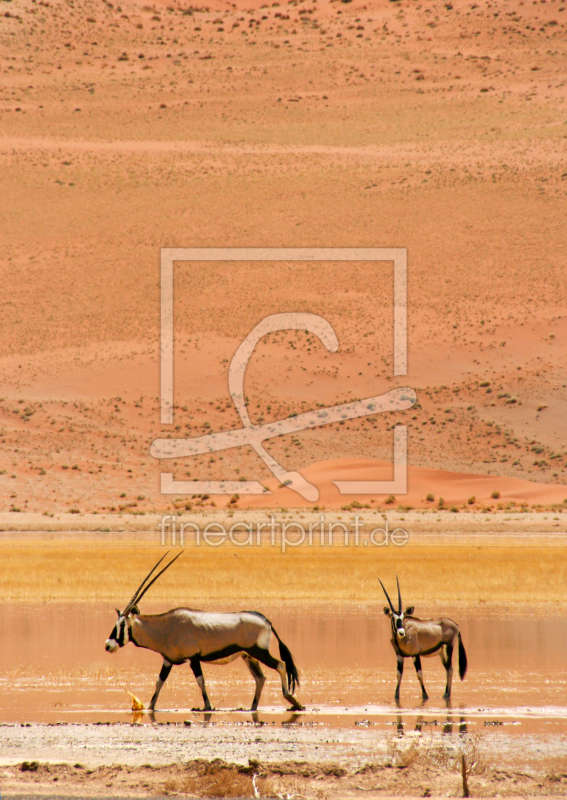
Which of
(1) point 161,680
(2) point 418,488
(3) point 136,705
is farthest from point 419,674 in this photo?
(2) point 418,488

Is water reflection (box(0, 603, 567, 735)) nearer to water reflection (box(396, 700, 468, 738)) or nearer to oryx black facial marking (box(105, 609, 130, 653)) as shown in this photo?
water reflection (box(396, 700, 468, 738))

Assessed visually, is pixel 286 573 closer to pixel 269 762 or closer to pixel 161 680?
pixel 161 680

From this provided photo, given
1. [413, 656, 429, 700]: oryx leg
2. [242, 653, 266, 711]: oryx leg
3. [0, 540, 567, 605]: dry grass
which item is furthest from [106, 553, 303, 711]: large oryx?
[0, 540, 567, 605]: dry grass

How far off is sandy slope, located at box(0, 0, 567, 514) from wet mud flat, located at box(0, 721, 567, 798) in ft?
125

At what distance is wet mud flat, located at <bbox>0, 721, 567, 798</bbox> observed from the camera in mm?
8070

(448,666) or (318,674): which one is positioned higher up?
(448,666)

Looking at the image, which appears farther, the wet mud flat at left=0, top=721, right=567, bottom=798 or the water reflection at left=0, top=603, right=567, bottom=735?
the water reflection at left=0, top=603, right=567, bottom=735

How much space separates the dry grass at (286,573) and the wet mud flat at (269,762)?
10.6 m

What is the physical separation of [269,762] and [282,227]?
68684 millimetres

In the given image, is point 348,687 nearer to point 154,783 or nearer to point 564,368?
point 154,783

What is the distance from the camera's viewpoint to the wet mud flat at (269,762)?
26.5 feet

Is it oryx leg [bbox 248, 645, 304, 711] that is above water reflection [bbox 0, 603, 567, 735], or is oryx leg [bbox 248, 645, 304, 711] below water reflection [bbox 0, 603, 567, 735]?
above

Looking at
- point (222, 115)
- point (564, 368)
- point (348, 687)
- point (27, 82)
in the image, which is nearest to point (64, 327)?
point (564, 368)

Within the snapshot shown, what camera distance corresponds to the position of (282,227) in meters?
75.5
